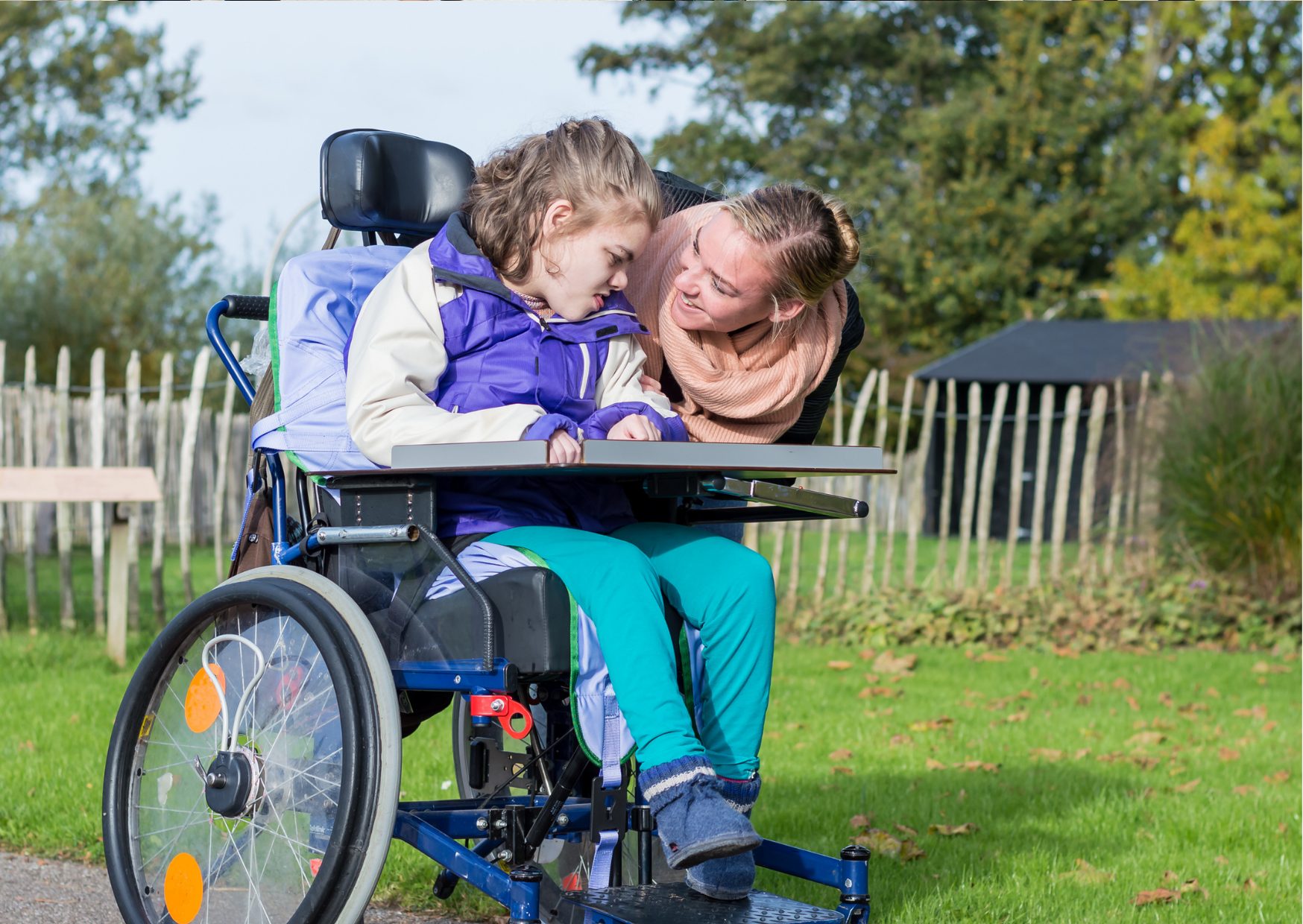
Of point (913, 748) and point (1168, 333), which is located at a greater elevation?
point (1168, 333)

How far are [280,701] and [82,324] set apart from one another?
68.7 feet

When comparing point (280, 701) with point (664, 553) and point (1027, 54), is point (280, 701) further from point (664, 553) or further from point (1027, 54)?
point (1027, 54)

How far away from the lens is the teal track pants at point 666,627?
6.48 ft

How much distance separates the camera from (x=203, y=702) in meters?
2.36

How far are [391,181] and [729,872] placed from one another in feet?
4.88

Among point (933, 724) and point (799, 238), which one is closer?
point (799, 238)

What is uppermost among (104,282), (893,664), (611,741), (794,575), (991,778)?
(104,282)

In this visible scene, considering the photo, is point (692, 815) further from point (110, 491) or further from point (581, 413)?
point (110, 491)

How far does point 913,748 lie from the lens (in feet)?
16.1

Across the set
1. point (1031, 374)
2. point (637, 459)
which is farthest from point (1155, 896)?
point (1031, 374)

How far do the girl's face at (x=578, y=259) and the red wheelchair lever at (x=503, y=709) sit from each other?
2.29 ft

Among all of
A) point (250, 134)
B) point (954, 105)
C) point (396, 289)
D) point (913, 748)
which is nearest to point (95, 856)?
point (396, 289)

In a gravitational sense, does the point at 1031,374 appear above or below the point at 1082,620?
above

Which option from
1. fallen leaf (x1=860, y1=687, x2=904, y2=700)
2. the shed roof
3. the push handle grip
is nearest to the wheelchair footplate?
the push handle grip
